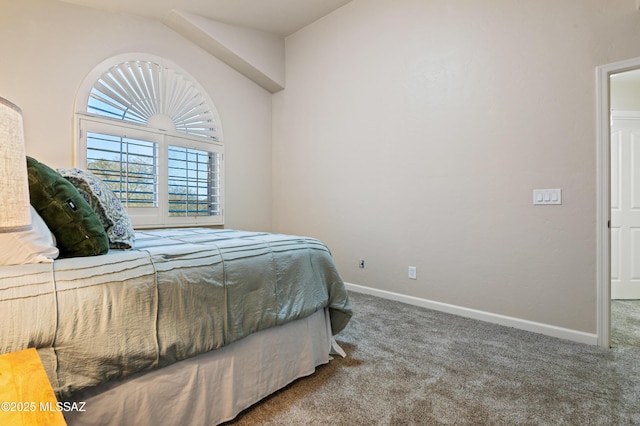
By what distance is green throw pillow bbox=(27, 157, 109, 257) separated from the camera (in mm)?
1188

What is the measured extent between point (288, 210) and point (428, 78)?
2351 millimetres

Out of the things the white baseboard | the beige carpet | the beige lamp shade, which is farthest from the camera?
the white baseboard

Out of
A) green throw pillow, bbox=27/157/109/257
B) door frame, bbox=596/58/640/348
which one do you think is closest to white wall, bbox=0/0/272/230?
green throw pillow, bbox=27/157/109/257

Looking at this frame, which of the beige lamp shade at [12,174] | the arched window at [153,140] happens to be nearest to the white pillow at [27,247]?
the beige lamp shade at [12,174]

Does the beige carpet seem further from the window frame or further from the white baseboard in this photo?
the window frame

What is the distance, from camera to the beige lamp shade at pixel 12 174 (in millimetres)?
653

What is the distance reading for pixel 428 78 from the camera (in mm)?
2951

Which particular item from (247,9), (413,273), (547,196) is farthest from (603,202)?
(247,9)

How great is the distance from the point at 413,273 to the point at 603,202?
1.54 m

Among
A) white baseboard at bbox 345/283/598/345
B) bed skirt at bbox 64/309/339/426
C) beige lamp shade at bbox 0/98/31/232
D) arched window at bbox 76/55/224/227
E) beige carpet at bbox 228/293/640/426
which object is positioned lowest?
beige carpet at bbox 228/293/640/426

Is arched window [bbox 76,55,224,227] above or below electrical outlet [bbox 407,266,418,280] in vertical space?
above

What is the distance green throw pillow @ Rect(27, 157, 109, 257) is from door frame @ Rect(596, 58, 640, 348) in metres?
2.97

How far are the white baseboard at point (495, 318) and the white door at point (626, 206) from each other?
1.80 m

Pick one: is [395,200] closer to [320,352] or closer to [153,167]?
A: [320,352]
